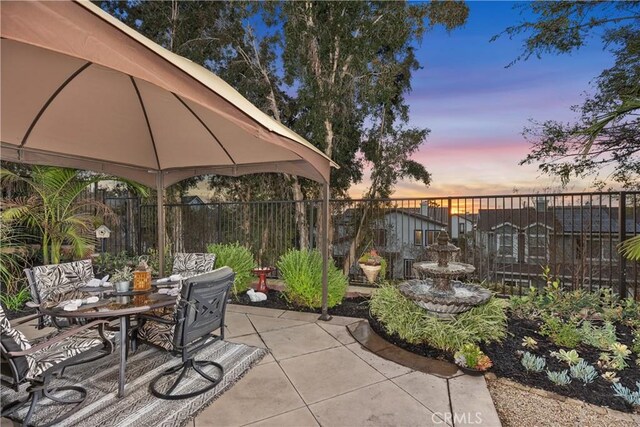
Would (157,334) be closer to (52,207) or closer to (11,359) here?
(11,359)

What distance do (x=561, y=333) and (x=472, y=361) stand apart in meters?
1.09

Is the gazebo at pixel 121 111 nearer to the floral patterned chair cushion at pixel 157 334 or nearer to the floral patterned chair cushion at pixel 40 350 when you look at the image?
the floral patterned chair cushion at pixel 40 350

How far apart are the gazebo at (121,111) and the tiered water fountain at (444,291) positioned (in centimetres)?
127

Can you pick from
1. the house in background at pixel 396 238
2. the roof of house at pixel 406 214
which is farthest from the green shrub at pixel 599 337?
the house in background at pixel 396 238

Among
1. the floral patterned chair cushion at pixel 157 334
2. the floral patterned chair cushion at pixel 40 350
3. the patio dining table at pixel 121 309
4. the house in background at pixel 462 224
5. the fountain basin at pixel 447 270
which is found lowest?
the floral patterned chair cushion at pixel 157 334

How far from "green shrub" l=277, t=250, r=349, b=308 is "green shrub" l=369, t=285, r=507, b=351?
3.38 feet

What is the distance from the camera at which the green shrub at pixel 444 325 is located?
9.96ft

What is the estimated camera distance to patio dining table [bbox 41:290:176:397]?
235cm

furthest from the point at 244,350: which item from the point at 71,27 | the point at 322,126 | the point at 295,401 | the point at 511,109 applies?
the point at 511,109

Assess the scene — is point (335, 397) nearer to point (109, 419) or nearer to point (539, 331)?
point (109, 419)

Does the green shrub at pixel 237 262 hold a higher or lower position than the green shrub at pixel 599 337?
higher

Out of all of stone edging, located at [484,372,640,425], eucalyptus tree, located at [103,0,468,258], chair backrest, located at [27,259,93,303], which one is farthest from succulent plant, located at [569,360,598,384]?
eucalyptus tree, located at [103,0,468,258]

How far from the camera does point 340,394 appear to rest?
7.86 ft

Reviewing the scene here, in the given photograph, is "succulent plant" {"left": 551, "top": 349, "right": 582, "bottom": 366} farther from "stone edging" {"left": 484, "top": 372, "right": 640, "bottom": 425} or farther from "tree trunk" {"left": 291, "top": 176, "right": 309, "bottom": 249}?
"tree trunk" {"left": 291, "top": 176, "right": 309, "bottom": 249}
